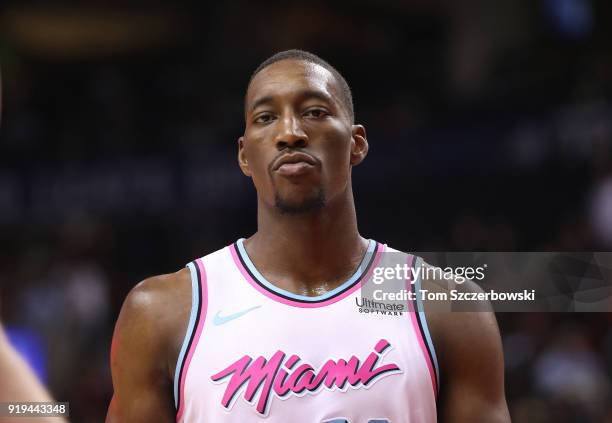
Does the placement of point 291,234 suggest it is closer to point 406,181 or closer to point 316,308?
point 316,308

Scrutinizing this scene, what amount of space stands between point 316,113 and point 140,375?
1.24 metres

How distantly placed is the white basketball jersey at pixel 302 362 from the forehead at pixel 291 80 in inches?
32.6

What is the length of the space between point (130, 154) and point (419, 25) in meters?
5.04

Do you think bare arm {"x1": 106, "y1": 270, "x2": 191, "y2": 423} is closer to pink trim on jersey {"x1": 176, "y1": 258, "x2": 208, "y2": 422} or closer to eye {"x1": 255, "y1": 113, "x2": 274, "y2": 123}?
pink trim on jersey {"x1": 176, "y1": 258, "x2": 208, "y2": 422}

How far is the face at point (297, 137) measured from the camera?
12.6 feet

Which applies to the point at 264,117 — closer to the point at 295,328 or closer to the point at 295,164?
the point at 295,164

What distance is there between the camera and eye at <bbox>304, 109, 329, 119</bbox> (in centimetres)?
392

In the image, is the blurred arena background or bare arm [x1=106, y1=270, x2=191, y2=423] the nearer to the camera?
bare arm [x1=106, y1=270, x2=191, y2=423]

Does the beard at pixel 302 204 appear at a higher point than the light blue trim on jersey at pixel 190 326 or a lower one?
higher

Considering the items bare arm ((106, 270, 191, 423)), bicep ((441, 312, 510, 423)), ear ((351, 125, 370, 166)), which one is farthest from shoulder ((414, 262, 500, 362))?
bare arm ((106, 270, 191, 423))

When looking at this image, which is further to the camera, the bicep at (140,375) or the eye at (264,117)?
the eye at (264,117)

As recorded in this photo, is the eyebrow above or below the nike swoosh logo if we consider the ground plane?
above

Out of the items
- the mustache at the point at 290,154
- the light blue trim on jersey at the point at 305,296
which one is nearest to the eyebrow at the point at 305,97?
the mustache at the point at 290,154

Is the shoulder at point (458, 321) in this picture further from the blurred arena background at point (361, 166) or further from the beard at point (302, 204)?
the blurred arena background at point (361, 166)
